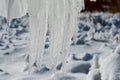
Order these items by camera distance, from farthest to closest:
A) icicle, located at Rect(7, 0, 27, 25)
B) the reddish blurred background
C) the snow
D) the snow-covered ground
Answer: the reddish blurred background < the snow-covered ground < the snow < icicle, located at Rect(7, 0, 27, 25)

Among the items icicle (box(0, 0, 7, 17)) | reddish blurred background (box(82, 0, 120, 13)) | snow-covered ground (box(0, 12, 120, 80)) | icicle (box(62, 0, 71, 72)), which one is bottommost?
snow-covered ground (box(0, 12, 120, 80))

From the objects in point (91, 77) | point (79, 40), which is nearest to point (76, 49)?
point (79, 40)

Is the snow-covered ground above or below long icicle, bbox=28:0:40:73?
below

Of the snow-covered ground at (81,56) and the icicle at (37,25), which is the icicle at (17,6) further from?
the snow-covered ground at (81,56)

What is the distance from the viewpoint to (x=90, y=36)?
10.3 metres

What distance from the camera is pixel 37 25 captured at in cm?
161

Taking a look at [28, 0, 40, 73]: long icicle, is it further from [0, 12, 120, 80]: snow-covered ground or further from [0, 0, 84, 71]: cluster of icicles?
[0, 12, 120, 80]: snow-covered ground

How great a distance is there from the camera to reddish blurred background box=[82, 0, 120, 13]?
14.6 m

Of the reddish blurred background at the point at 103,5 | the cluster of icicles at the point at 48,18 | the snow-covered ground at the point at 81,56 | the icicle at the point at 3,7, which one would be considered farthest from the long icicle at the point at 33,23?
the reddish blurred background at the point at 103,5

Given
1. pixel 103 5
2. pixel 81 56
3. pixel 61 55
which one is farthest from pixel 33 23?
pixel 103 5

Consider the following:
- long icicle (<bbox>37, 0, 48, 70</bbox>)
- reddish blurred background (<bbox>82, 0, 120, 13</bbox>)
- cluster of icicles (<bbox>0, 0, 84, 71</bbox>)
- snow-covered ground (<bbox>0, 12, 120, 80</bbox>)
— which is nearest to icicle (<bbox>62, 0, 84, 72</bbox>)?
cluster of icicles (<bbox>0, 0, 84, 71</bbox>)

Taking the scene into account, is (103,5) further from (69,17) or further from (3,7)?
(3,7)

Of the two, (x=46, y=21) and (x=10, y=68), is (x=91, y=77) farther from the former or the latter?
(x=10, y=68)

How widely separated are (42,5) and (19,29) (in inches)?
468
